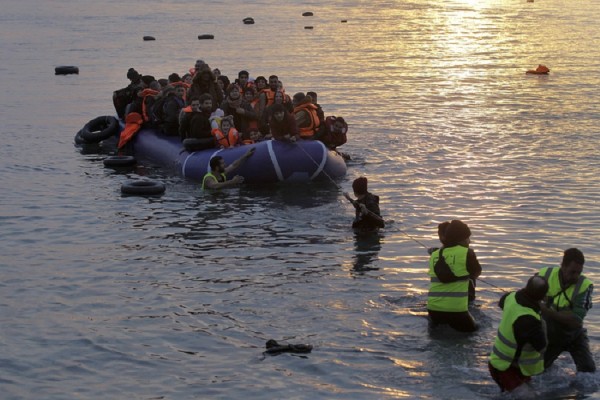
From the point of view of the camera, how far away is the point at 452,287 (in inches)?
471

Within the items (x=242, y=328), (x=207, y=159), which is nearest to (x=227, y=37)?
(x=207, y=159)

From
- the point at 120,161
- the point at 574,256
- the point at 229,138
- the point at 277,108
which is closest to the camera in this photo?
the point at 574,256

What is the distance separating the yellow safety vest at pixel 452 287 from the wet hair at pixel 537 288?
77.3 inches

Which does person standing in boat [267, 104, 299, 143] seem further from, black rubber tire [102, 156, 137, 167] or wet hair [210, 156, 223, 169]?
black rubber tire [102, 156, 137, 167]

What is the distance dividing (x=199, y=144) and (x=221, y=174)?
64.8 inches

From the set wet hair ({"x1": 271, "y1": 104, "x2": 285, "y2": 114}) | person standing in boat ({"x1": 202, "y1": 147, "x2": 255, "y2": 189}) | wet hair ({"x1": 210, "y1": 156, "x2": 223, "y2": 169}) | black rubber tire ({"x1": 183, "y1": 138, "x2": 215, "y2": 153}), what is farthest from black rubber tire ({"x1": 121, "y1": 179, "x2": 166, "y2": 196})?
wet hair ({"x1": 271, "y1": 104, "x2": 285, "y2": 114})

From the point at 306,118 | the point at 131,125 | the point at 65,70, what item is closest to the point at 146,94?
the point at 131,125

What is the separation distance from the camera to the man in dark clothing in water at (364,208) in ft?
54.1

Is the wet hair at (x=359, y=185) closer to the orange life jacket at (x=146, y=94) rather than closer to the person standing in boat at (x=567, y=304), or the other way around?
the person standing in boat at (x=567, y=304)

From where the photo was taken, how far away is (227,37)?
210 ft

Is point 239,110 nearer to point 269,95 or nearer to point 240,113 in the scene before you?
point 240,113

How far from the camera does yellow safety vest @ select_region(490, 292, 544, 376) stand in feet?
32.3

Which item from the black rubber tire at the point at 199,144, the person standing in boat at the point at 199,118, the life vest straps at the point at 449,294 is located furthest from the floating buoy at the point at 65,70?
the life vest straps at the point at 449,294

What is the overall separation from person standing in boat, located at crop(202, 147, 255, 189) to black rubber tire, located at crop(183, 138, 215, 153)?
124 centimetres
